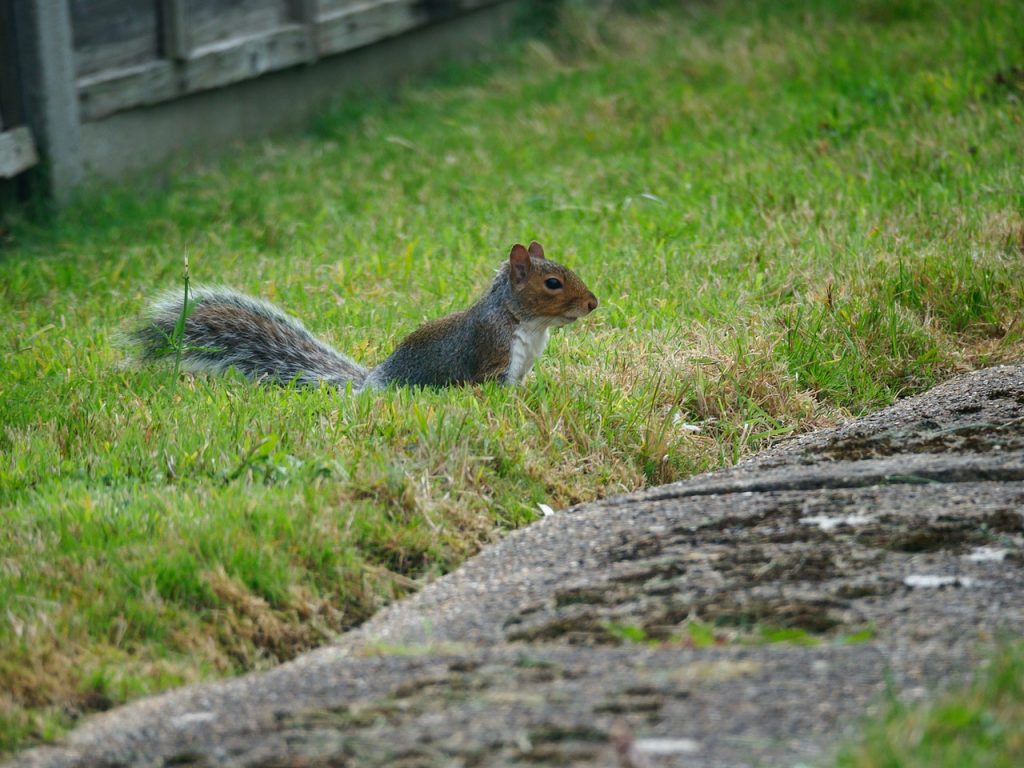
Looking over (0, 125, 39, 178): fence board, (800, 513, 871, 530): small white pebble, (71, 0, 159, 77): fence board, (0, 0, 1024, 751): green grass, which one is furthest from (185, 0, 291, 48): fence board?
(800, 513, 871, 530): small white pebble

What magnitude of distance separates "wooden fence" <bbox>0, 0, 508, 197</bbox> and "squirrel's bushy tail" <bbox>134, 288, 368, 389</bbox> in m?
3.08

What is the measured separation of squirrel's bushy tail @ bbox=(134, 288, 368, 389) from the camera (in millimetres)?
4965

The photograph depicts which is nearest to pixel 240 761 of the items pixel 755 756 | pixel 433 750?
pixel 433 750

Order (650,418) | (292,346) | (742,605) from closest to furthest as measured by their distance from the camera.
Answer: (742,605) → (650,418) → (292,346)

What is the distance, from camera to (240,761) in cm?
247

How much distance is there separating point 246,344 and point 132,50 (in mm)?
4363

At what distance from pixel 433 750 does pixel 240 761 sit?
14.1 inches

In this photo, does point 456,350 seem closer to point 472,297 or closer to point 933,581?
point 472,297

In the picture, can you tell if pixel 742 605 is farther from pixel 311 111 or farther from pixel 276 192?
pixel 311 111

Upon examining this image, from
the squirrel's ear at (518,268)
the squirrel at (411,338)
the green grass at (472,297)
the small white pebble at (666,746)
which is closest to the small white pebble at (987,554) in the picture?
the small white pebble at (666,746)

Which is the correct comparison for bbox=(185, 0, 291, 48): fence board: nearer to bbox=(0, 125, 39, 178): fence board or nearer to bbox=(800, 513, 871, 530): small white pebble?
bbox=(0, 125, 39, 178): fence board

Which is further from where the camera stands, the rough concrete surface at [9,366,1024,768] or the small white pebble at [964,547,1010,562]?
the small white pebble at [964,547,1010,562]

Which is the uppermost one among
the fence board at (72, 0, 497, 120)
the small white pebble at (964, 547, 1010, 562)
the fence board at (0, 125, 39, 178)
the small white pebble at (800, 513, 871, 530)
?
the fence board at (72, 0, 497, 120)

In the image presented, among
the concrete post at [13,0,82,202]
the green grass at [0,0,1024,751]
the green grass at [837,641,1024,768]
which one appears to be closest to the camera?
the green grass at [837,641,1024,768]
